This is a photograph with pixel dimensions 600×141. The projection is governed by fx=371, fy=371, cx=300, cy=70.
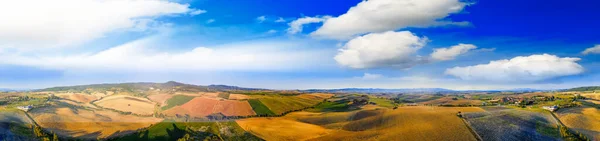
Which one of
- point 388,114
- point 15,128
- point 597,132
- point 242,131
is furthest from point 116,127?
point 597,132

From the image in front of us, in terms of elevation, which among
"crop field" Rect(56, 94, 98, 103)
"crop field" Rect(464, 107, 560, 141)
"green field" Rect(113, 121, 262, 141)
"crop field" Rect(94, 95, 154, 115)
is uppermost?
"crop field" Rect(56, 94, 98, 103)

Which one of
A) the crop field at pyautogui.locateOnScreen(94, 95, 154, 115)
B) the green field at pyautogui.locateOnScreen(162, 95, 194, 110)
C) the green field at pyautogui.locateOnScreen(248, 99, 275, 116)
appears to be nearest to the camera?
the crop field at pyautogui.locateOnScreen(94, 95, 154, 115)

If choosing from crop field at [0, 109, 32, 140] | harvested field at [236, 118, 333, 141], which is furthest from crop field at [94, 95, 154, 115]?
harvested field at [236, 118, 333, 141]

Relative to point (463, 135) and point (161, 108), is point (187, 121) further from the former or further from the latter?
point (463, 135)

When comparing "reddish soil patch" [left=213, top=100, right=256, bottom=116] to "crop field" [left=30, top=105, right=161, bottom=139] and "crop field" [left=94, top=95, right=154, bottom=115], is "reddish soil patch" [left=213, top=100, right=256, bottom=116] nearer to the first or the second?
"crop field" [left=94, top=95, right=154, bottom=115]

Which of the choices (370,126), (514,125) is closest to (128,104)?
(370,126)
